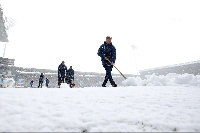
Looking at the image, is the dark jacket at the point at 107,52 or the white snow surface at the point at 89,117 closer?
the white snow surface at the point at 89,117

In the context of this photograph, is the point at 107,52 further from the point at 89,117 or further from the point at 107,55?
the point at 89,117

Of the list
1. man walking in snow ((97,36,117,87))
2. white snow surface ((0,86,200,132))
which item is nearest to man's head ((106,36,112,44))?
man walking in snow ((97,36,117,87))

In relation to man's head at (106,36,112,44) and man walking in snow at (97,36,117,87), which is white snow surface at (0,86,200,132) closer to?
man walking in snow at (97,36,117,87)

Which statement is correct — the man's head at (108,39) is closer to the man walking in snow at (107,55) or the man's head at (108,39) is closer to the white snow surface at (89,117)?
the man walking in snow at (107,55)

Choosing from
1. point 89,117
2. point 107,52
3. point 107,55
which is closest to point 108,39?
point 107,52

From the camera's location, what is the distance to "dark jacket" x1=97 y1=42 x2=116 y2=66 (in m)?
5.29

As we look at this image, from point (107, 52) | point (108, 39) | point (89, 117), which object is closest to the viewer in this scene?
point (89, 117)

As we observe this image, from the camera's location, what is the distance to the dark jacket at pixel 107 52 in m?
5.29

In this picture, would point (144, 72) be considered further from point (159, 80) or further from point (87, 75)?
point (159, 80)

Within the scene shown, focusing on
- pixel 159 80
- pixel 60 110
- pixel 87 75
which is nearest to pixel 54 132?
pixel 60 110

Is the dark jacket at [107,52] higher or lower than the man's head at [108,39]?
lower

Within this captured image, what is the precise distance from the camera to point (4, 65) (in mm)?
24281

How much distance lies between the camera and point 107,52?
17.5 ft

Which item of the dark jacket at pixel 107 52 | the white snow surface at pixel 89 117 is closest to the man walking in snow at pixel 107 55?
the dark jacket at pixel 107 52
